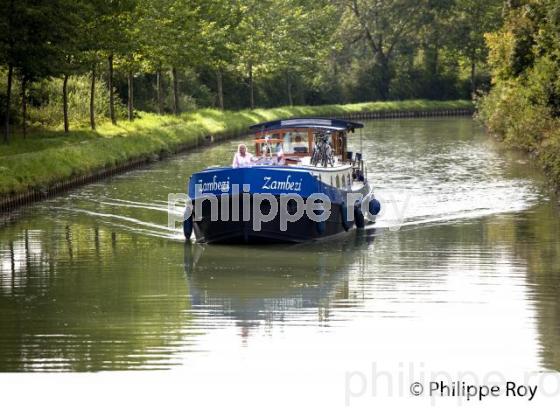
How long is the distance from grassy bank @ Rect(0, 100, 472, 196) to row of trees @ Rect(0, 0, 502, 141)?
1.54m

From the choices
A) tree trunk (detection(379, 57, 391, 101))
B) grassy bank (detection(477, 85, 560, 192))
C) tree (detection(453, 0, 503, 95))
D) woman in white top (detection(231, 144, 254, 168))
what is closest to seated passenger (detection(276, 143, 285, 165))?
woman in white top (detection(231, 144, 254, 168))

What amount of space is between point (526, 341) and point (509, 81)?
44.1 metres

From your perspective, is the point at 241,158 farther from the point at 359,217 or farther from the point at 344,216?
the point at 359,217

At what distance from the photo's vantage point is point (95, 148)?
168 feet

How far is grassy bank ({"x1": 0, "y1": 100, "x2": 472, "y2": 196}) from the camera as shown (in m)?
41.8

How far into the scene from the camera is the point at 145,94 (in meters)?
87.6

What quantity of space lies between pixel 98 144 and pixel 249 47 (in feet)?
155

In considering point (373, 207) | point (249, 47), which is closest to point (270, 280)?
point (373, 207)

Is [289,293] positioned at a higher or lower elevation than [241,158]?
lower

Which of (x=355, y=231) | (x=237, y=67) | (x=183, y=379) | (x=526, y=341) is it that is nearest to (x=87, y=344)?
(x=183, y=379)

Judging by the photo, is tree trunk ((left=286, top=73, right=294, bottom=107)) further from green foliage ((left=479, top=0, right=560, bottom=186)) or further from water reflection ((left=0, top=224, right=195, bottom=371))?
water reflection ((left=0, top=224, right=195, bottom=371))

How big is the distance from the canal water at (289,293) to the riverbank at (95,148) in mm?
1217

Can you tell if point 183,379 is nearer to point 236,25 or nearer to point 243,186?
point 243,186

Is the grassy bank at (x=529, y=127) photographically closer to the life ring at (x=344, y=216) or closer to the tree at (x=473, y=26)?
the life ring at (x=344, y=216)
